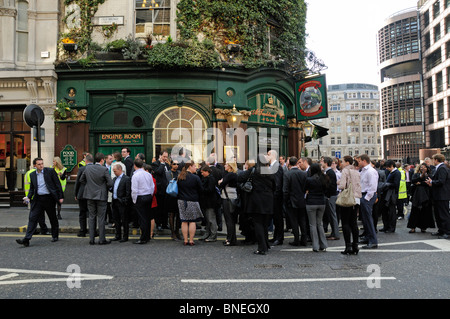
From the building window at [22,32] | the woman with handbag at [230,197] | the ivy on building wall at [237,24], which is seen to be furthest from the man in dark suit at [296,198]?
the building window at [22,32]

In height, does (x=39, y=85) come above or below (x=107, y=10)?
below

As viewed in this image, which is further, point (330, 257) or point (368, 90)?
point (368, 90)

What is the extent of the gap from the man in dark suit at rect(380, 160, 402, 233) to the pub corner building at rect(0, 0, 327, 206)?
6.10 m

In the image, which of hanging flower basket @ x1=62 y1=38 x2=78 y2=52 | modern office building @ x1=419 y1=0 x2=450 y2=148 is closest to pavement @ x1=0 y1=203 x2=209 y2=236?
hanging flower basket @ x1=62 y1=38 x2=78 y2=52

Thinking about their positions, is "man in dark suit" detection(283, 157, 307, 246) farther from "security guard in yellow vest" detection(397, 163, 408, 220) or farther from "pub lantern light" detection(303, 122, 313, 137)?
"pub lantern light" detection(303, 122, 313, 137)

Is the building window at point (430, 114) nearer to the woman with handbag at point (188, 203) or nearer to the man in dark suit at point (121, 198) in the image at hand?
the woman with handbag at point (188, 203)

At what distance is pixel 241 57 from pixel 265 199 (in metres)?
9.45

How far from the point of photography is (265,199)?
25.2 feet

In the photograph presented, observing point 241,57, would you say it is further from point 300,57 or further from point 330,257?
point 330,257

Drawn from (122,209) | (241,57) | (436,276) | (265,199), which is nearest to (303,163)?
(265,199)

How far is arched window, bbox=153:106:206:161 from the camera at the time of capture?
15.1 m

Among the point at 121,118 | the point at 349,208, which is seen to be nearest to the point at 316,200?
the point at 349,208

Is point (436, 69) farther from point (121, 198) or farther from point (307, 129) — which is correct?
point (121, 198)
